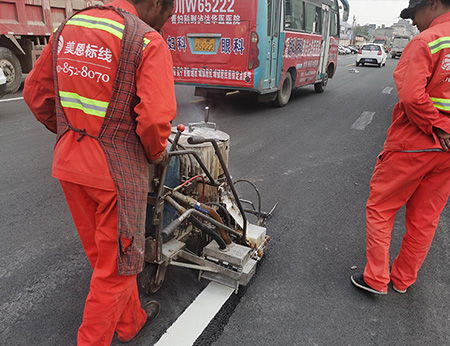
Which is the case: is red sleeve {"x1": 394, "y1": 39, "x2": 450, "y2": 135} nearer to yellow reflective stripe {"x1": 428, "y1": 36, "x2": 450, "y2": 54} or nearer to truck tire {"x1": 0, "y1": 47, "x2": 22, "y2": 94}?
yellow reflective stripe {"x1": 428, "y1": 36, "x2": 450, "y2": 54}

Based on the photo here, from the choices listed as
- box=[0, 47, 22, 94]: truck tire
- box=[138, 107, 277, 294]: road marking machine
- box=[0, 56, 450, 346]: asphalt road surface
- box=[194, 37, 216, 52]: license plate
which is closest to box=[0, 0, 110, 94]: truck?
box=[0, 47, 22, 94]: truck tire

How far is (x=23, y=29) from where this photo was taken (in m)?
9.43

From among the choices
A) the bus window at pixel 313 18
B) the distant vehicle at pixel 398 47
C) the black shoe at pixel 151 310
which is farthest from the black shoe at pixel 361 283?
the distant vehicle at pixel 398 47

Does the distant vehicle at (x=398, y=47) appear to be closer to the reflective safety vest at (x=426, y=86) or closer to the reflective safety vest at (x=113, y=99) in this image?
the reflective safety vest at (x=426, y=86)

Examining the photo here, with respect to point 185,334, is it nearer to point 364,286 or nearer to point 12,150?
point 364,286

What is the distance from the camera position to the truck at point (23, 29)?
29.9ft

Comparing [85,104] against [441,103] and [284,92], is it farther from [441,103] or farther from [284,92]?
[284,92]

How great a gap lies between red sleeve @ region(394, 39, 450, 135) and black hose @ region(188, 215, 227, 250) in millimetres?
1485

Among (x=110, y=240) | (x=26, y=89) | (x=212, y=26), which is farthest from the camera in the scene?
(x=212, y=26)

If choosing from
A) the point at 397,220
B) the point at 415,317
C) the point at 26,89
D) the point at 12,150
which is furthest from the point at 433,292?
the point at 12,150

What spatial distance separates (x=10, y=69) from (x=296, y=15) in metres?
7.41

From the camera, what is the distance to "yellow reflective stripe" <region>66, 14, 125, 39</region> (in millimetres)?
1636

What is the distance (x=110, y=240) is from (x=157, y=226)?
1.43 ft

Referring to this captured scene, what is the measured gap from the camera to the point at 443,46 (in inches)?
89.0
